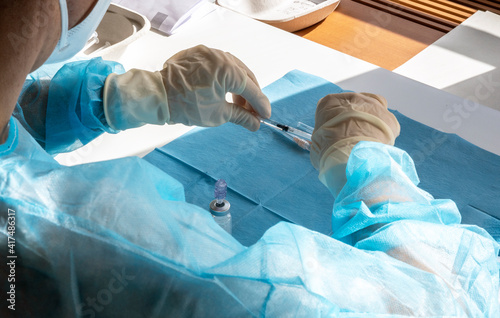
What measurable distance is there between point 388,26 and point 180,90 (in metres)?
1.48

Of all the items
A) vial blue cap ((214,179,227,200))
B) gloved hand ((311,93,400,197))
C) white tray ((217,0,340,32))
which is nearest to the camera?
gloved hand ((311,93,400,197))

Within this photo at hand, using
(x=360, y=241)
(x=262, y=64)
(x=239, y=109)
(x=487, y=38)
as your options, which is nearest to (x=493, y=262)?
(x=360, y=241)

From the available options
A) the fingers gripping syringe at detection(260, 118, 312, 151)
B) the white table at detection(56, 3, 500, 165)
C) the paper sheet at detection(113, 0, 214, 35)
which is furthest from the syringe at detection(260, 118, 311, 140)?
the paper sheet at detection(113, 0, 214, 35)

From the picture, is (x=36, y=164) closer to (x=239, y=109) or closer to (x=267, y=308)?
(x=267, y=308)

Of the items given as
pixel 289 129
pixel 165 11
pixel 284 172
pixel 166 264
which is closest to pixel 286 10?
pixel 165 11

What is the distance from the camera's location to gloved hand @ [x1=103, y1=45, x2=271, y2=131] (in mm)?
1153

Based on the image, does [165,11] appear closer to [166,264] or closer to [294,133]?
[294,133]

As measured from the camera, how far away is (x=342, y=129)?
1104 mm

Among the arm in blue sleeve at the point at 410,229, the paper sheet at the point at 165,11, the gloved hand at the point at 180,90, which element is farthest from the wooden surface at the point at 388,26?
the arm in blue sleeve at the point at 410,229

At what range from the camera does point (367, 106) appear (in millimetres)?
1160

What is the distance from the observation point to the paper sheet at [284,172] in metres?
1.26

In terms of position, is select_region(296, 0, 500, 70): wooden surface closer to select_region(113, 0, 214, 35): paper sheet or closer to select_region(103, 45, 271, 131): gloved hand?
select_region(113, 0, 214, 35): paper sheet

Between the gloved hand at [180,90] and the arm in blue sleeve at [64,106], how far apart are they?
0.10 feet

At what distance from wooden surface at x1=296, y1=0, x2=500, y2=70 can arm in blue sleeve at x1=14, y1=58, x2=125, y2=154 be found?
4.13 feet
